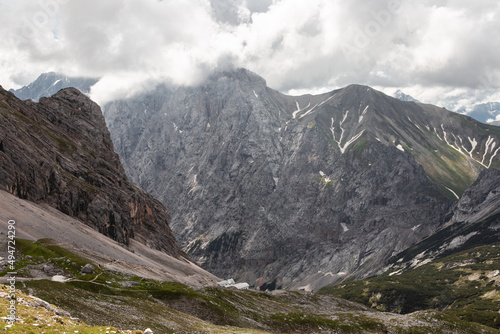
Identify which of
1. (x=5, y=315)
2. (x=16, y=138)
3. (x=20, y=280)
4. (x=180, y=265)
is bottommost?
(x=180, y=265)

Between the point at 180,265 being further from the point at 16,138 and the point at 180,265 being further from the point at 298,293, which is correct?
the point at 16,138

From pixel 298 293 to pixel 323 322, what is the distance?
5336cm

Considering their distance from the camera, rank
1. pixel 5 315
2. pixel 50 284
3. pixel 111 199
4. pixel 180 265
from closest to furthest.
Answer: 1. pixel 5 315
2. pixel 50 284
3. pixel 180 265
4. pixel 111 199

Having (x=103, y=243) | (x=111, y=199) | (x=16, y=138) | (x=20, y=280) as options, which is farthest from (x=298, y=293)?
(x=16, y=138)

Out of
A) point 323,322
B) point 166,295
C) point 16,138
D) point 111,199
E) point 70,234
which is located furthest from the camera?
point 111,199

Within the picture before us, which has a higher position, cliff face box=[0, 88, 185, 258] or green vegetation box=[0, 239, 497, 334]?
cliff face box=[0, 88, 185, 258]

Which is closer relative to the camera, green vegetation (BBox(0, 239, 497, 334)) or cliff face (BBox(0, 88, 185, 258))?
green vegetation (BBox(0, 239, 497, 334))

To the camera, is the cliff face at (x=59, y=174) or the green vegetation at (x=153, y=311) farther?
the cliff face at (x=59, y=174)

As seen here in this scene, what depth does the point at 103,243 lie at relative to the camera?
418 ft

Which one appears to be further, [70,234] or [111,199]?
[111,199]

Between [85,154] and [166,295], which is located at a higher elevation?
[85,154]

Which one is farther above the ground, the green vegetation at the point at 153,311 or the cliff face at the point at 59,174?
the cliff face at the point at 59,174

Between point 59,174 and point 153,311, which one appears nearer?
point 153,311

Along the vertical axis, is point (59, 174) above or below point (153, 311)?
above
